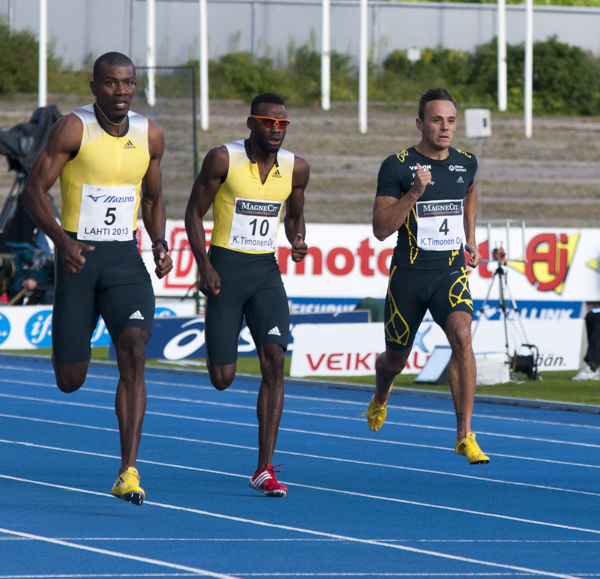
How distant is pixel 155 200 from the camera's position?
6.47 m

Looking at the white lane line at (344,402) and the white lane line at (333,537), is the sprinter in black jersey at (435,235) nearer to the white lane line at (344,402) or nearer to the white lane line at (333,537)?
the white lane line at (333,537)

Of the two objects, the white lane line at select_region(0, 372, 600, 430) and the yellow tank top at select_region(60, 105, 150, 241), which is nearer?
the yellow tank top at select_region(60, 105, 150, 241)

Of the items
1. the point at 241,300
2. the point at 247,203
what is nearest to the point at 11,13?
the point at 247,203

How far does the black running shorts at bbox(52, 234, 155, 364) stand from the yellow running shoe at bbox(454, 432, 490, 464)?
6.33ft

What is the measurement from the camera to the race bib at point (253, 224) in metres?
6.77

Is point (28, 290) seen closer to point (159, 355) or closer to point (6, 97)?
point (159, 355)

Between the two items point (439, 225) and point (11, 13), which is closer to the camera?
point (439, 225)

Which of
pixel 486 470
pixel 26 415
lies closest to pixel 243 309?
pixel 486 470

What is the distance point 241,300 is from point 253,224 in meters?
0.43

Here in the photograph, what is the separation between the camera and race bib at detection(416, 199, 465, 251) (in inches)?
288

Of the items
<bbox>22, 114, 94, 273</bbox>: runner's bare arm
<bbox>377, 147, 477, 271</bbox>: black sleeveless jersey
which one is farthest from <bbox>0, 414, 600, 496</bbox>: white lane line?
<bbox>22, 114, 94, 273</bbox>: runner's bare arm

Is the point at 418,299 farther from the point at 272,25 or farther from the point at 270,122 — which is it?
the point at 272,25

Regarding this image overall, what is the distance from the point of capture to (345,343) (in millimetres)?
14406

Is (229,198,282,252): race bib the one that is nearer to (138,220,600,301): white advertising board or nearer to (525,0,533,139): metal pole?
(138,220,600,301): white advertising board
